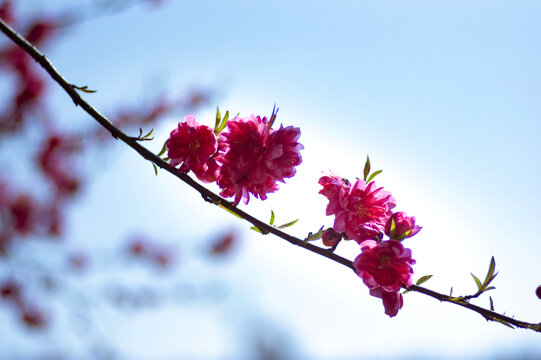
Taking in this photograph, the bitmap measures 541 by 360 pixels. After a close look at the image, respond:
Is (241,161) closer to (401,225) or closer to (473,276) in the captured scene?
(401,225)

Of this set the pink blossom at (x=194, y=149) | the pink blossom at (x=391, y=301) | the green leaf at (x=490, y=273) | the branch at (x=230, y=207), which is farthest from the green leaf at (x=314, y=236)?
the green leaf at (x=490, y=273)

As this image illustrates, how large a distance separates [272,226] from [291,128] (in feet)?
1.02

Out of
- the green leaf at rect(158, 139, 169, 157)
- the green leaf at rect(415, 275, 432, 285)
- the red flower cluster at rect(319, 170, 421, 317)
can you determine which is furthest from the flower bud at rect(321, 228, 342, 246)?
the green leaf at rect(158, 139, 169, 157)

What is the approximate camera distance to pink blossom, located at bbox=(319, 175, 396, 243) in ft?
4.48

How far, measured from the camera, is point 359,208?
140 cm

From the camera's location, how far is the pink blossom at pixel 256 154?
1328mm

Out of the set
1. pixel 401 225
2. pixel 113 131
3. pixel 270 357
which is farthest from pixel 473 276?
pixel 270 357

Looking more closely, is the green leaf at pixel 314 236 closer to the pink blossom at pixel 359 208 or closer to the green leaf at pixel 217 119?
the pink blossom at pixel 359 208

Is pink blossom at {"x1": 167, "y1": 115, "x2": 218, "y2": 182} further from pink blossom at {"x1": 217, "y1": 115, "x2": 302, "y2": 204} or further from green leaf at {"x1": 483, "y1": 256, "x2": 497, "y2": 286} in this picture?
green leaf at {"x1": 483, "y1": 256, "x2": 497, "y2": 286}

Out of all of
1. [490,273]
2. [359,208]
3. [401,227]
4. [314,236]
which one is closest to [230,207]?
[314,236]

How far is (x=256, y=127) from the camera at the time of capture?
134 cm

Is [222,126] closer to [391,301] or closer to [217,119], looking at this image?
[217,119]

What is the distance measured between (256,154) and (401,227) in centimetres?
49

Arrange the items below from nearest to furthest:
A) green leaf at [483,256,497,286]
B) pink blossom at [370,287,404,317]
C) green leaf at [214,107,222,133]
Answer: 1. green leaf at [483,256,497,286]
2. pink blossom at [370,287,404,317]
3. green leaf at [214,107,222,133]
